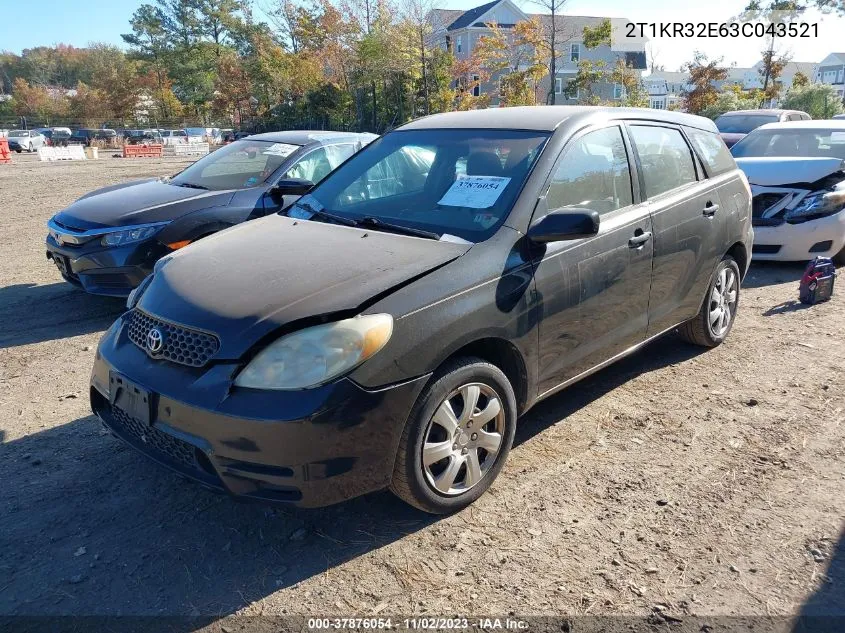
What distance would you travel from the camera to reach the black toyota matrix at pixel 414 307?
8.35ft

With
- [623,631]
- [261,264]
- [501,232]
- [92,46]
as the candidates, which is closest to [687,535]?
[623,631]

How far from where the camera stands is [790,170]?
7.66 m

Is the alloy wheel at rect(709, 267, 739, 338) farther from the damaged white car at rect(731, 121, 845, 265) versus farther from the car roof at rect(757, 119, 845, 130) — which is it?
the car roof at rect(757, 119, 845, 130)

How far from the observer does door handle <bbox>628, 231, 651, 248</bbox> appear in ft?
12.5

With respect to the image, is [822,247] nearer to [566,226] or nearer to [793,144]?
[793,144]

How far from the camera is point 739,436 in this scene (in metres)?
3.79

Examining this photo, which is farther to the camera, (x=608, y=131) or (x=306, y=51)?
(x=306, y=51)

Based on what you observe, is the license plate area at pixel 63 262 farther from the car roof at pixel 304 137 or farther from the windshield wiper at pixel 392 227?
the windshield wiper at pixel 392 227

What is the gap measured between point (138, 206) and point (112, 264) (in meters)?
0.67

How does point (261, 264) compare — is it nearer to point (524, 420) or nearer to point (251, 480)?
point (251, 480)

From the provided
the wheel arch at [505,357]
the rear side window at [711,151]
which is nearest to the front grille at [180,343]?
the wheel arch at [505,357]

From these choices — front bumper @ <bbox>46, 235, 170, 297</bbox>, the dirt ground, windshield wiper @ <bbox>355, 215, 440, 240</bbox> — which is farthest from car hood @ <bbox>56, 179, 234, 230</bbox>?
windshield wiper @ <bbox>355, 215, 440, 240</bbox>

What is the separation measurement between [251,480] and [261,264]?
1080 millimetres

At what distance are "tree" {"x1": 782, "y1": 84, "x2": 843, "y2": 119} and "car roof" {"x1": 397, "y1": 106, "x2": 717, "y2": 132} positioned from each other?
1364 inches
